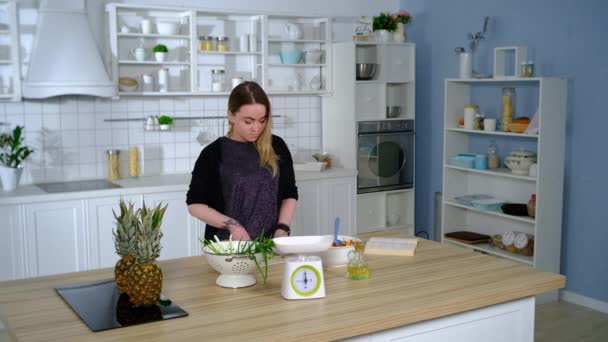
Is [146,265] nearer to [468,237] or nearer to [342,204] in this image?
[342,204]

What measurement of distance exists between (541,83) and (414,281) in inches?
104

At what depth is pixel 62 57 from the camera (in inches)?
184

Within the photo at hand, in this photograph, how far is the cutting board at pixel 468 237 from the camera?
215 inches

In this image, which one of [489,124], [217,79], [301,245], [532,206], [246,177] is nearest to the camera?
[301,245]

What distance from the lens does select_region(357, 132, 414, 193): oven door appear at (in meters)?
5.90

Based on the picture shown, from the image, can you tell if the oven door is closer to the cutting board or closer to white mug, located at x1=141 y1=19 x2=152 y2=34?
the cutting board

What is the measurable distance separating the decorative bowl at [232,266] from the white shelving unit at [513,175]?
296 cm

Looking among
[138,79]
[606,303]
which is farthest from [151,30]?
[606,303]

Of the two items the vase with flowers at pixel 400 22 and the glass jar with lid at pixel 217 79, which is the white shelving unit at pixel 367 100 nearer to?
the vase with flowers at pixel 400 22

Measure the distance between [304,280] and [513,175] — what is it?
314 centimetres

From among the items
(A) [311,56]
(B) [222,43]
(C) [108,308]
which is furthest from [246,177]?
(A) [311,56]

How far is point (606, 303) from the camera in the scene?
4.77 metres

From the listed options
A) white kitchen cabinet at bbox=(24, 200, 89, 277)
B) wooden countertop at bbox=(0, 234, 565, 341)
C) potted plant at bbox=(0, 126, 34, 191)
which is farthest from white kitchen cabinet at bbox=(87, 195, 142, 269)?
wooden countertop at bbox=(0, 234, 565, 341)

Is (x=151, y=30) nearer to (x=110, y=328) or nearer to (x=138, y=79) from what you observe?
(x=138, y=79)
